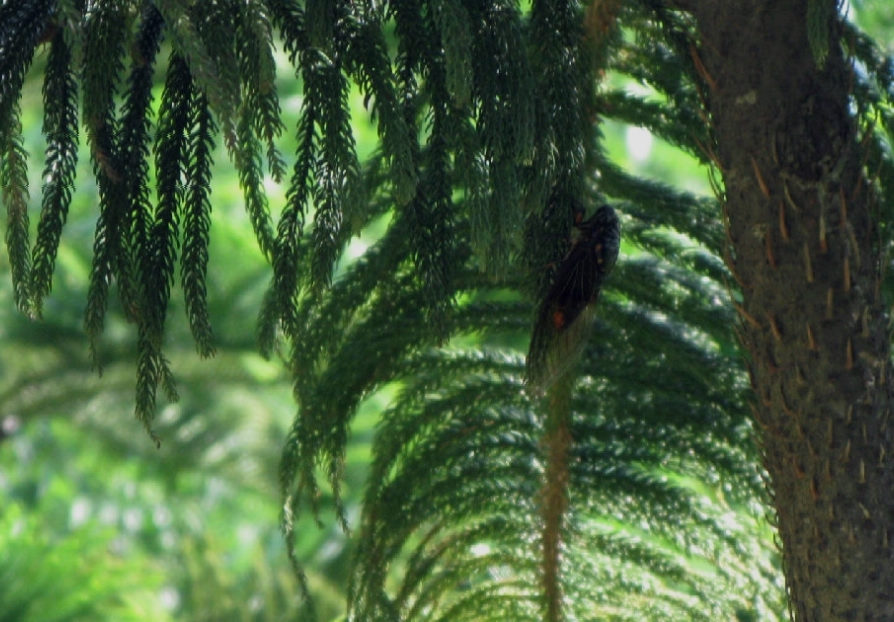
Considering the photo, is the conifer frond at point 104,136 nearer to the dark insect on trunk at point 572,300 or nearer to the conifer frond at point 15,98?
the conifer frond at point 15,98

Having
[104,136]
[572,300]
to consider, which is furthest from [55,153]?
[572,300]

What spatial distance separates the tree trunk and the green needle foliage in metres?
0.15

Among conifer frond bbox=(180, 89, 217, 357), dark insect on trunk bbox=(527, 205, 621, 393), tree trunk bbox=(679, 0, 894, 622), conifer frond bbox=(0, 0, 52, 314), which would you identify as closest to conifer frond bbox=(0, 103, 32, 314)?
conifer frond bbox=(0, 0, 52, 314)

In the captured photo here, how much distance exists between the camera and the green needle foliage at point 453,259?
948 millimetres

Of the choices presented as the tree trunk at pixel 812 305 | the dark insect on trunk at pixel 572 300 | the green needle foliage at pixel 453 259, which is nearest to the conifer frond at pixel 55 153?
the green needle foliage at pixel 453 259

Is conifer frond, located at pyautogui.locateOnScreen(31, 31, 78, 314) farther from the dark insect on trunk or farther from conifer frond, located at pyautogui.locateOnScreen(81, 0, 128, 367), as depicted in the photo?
the dark insect on trunk

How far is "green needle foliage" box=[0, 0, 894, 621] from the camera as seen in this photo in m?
0.95

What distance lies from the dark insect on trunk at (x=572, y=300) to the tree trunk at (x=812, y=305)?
13 centimetres

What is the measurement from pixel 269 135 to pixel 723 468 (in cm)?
86

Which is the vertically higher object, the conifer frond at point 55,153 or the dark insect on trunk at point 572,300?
the conifer frond at point 55,153

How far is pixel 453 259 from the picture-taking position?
133 centimetres

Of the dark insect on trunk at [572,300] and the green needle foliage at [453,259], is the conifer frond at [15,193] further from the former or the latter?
the dark insect on trunk at [572,300]

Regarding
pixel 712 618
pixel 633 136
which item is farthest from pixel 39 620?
pixel 633 136

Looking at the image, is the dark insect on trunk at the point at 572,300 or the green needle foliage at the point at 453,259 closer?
the green needle foliage at the point at 453,259
